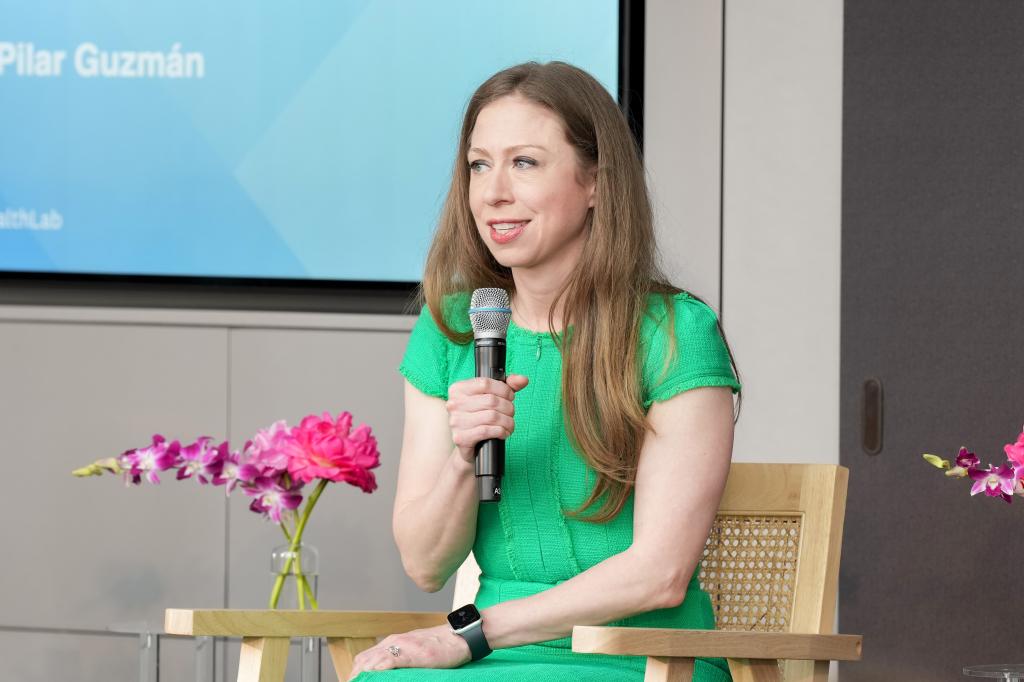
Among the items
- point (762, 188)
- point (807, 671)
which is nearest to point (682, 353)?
point (807, 671)

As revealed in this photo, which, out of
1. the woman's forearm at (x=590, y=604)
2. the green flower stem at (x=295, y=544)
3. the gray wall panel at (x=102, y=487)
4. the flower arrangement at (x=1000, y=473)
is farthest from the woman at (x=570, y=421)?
the gray wall panel at (x=102, y=487)

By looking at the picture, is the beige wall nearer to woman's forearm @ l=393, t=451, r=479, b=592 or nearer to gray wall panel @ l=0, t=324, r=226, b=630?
gray wall panel @ l=0, t=324, r=226, b=630

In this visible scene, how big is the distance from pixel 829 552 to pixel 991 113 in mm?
1545

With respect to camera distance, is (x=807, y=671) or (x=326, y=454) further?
(x=326, y=454)

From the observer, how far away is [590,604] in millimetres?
1946

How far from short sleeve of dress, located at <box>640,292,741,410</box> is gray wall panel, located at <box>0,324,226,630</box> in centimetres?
202

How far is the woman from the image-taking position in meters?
1.96

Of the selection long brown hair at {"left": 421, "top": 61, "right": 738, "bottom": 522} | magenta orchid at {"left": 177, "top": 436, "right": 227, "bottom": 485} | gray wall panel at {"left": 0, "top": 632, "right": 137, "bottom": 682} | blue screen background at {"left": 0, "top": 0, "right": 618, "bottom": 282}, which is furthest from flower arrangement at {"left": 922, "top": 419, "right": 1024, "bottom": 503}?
gray wall panel at {"left": 0, "top": 632, "right": 137, "bottom": 682}

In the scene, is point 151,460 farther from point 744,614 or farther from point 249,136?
point 249,136

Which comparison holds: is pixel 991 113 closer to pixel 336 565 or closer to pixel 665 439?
pixel 665 439

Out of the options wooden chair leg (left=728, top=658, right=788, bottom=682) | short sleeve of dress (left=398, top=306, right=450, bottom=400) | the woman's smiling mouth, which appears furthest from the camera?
short sleeve of dress (left=398, top=306, right=450, bottom=400)

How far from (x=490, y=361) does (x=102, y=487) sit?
7.88 feet

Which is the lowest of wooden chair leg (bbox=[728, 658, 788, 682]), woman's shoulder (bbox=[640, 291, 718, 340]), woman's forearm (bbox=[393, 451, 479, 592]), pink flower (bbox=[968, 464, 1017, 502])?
wooden chair leg (bbox=[728, 658, 788, 682])

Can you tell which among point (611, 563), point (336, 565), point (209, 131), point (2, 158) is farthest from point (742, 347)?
point (2, 158)
